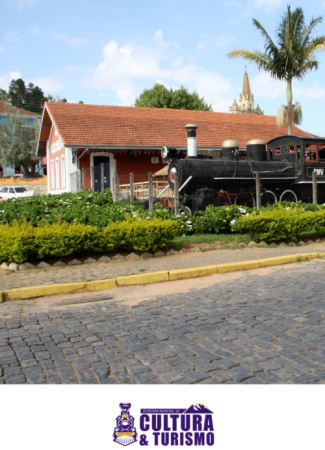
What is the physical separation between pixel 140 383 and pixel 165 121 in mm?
22153

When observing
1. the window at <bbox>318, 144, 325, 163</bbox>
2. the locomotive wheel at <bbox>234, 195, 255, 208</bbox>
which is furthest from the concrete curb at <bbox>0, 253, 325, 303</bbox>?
the window at <bbox>318, 144, 325, 163</bbox>

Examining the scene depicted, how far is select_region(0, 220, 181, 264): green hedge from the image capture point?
278 inches

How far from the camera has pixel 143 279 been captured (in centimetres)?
643

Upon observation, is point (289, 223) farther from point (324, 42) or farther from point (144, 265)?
point (324, 42)

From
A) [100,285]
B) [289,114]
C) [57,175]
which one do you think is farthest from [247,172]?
[57,175]

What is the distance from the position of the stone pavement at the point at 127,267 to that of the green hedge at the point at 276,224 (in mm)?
398

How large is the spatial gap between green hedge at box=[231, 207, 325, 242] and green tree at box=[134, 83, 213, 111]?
32.9 metres

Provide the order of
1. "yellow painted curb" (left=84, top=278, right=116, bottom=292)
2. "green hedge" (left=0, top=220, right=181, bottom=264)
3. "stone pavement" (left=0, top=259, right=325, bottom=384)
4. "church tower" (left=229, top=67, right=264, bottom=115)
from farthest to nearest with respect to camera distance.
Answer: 1. "church tower" (left=229, top=67, right=264, bottom=115)
2. "green hedge" (left=0, top=220, right=181, bottom=264)
3. "yellow painted curb" (left=84, top=278, right=116, bottom=292)
4. "stone pavement" (left=0, top=259, right=325, bottom=384)

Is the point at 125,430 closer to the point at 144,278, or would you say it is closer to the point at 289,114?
the point at 144,278

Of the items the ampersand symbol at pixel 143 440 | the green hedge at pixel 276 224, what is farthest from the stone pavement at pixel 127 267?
the ampersand symbol at pixel 143 440

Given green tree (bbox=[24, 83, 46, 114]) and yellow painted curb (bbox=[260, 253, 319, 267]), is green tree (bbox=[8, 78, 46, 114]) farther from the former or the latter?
yellow painted curb (bbox=[260, 253, 319, 267])

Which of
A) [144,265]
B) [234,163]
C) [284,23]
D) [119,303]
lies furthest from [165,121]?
[119,303]

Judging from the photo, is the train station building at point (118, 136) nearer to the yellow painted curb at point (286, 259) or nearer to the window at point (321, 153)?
the window at point (321, 153)

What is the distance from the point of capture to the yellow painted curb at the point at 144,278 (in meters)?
6.29
